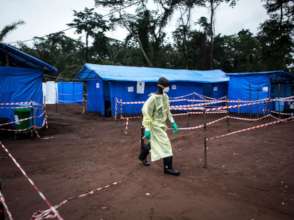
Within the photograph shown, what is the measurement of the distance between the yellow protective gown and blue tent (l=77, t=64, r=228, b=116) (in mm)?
10580

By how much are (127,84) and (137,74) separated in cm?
179

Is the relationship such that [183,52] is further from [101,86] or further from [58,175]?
[58,175]

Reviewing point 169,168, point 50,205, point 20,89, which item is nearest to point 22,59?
point 20,89

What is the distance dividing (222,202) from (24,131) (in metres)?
8.44

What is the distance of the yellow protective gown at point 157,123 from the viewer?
539 cm

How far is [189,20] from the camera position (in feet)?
114

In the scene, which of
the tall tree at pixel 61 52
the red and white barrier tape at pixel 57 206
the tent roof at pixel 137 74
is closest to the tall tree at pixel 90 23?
the tall tree at pixel 61 52

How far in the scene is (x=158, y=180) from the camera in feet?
17.0

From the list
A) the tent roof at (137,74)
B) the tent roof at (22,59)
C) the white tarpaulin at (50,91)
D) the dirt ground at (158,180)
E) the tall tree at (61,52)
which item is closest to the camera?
the dirt ground at (158,180)

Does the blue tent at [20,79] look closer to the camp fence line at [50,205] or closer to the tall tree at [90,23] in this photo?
the camp fence line at [50,205]

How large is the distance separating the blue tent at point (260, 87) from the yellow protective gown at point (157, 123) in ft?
41.6

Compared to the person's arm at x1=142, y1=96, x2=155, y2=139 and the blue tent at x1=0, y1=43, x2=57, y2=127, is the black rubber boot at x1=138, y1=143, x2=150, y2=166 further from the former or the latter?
the blue tent at x1=0, y1=43, x2=57, y2=127

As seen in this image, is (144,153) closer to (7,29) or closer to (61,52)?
(7,29)

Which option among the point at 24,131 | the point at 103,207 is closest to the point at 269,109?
the point at 24,131
